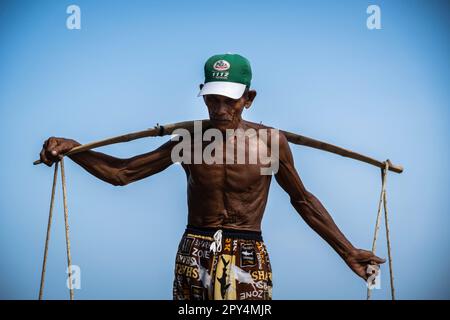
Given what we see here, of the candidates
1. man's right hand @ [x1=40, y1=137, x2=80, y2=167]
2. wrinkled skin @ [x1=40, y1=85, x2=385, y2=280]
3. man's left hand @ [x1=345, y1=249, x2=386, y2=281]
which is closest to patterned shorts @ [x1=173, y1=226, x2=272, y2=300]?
wrinkled skin @ [x1=40, y1=85, x2=385, y2=280]

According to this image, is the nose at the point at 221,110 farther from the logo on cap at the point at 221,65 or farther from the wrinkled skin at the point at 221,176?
the logo on cap at the point at 221,65

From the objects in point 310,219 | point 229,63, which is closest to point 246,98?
point 229,63

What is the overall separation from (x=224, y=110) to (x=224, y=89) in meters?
0.17

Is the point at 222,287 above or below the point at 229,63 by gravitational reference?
below

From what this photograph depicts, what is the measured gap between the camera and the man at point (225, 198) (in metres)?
8.65

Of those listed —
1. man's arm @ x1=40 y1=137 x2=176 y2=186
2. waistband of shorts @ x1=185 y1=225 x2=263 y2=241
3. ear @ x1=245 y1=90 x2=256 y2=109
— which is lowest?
waistband of shorts @ x1=185 y1=225 x2=263 y2=241

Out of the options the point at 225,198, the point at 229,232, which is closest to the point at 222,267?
the point at 229,232

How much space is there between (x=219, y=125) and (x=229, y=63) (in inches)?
18.4

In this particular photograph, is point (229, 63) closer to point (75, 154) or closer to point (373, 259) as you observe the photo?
point (75, 154)

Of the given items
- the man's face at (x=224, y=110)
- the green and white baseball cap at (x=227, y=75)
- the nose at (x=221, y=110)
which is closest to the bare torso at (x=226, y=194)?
the man's face at (x=224, y=110)

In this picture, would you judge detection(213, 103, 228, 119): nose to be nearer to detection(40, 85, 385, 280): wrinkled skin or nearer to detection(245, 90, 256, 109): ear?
detection(40, 85, 385, 280): wrinkled skin

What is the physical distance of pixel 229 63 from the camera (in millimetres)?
8727

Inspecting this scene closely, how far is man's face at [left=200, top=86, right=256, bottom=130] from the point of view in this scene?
8.62 m

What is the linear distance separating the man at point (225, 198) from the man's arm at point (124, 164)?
1 cm
